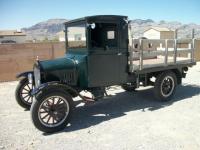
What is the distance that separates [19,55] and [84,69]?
6608 millimetres

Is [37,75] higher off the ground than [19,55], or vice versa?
[19,55]

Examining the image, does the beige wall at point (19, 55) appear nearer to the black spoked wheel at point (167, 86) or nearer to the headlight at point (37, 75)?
the headlight at point (37, 75)

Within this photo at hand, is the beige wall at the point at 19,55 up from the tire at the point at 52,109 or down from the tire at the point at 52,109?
up

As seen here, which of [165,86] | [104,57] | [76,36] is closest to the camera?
[104,57]

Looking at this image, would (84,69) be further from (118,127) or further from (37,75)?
(118,127)

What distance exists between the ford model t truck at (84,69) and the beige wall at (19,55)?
4569mm

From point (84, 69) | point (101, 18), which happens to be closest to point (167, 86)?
point (84, 69)

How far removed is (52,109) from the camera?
5875mm

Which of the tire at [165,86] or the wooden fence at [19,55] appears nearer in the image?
the tire at [165,86]

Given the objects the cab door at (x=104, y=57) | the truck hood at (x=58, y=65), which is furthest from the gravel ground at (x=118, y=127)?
the truck hood at (x=58, y=65)

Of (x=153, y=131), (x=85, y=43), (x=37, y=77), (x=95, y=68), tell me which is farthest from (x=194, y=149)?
(x=37, y=77)

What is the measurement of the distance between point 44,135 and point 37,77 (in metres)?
1.41

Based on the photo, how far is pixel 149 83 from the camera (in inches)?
316

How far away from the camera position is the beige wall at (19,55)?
38.6 feet
